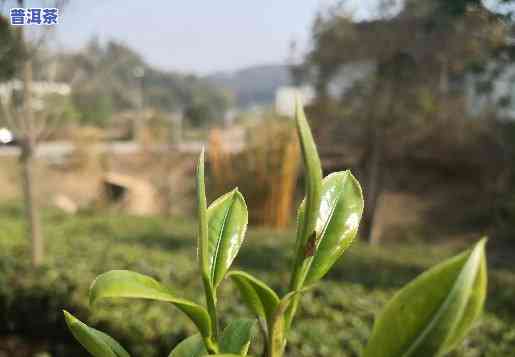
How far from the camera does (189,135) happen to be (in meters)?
16.1

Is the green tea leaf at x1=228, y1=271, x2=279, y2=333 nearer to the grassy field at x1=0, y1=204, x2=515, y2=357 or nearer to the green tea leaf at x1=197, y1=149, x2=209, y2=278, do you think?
the green tea leaf at x1=197, y1=149, x2=209, y2=278

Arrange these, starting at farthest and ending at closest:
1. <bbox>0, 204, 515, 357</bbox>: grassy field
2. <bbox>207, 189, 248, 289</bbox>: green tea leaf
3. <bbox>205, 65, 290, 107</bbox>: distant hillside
→ <bbox>205, 65, 290, 107</bbox>: distant hillside
<bbox>0, 204, 515, 357</bbox>: grassy field
<bbox>207, 189, 248, 289</bbox>: green tea leaf

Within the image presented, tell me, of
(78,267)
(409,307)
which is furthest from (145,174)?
(409,307)

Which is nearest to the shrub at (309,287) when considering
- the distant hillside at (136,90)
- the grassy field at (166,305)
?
the grassy field at (166,305)

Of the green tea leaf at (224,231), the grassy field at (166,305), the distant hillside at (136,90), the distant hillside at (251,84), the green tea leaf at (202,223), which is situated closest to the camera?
the green tea leaf at (202,223)

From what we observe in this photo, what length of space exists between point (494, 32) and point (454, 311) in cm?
356

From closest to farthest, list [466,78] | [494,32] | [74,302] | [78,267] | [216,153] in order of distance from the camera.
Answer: [74,302] < [78,267] < [494,32] < [466,78] < [216,153]

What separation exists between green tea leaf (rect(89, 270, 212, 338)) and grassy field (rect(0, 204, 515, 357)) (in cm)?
155

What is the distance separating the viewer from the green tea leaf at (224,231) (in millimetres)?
602

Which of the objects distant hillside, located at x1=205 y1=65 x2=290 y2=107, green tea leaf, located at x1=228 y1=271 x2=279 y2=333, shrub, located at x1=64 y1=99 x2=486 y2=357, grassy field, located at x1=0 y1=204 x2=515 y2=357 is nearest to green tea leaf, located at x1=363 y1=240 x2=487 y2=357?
shrub, located at x1=64 y1=99 x2=486 y2=357

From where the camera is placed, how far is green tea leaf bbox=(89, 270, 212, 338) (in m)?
0.47

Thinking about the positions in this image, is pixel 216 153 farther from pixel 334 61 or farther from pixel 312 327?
pixel 312 327

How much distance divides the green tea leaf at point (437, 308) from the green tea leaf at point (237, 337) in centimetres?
25

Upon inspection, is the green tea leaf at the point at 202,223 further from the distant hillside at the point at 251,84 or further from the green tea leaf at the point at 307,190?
the distant hillside at the point at 251,84
